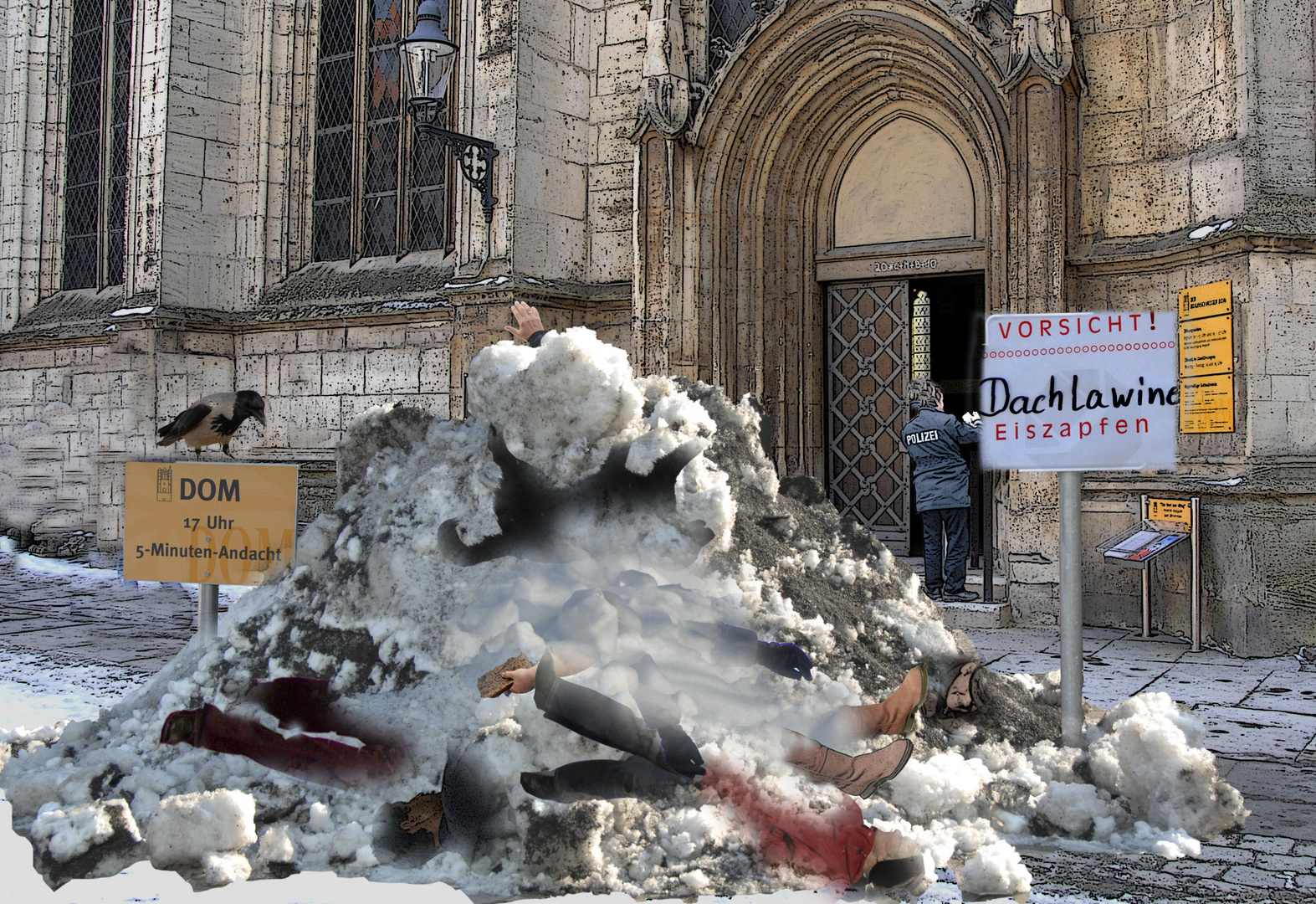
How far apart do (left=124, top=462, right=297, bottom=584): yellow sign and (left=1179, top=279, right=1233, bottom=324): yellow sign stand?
611 cm

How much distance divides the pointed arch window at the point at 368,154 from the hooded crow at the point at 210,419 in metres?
4.19

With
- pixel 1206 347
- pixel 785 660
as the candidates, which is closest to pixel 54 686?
pixel 785 660

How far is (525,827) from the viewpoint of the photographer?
133 inches

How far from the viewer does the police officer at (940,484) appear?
26.6 ft

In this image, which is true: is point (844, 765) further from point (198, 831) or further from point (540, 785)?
point (198, 831)

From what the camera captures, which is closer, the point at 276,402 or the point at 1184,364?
the point at 1184,364

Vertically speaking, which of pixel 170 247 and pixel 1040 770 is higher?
pixel 170 247

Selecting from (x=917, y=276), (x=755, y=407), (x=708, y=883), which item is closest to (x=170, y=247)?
(x=917, y=276)

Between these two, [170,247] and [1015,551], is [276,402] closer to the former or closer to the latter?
[170,247]

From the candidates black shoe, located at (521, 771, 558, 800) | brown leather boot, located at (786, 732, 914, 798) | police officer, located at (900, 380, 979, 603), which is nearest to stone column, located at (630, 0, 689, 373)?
police officer, located at (900, 380, 979, 603)

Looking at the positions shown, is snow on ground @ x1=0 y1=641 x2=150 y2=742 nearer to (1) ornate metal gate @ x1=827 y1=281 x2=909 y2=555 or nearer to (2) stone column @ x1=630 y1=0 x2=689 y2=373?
(2) stone column @ x1=630 y1=0 x2=689 y2=373

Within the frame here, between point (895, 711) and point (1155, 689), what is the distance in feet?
8.41

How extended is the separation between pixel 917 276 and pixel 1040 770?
6.33m

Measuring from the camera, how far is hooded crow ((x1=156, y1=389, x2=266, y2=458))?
7.31m
